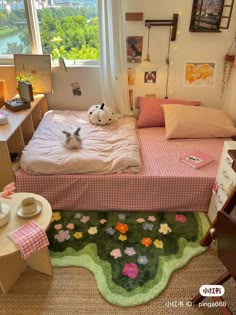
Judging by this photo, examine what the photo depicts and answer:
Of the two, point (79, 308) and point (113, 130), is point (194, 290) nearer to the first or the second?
point (79, 308)

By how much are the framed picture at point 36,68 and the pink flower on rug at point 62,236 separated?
155 cm

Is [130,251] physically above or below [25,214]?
below

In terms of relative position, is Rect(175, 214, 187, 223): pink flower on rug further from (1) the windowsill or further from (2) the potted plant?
(2) the potted plant

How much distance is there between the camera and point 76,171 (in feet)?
6.19

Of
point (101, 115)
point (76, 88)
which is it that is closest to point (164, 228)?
point (101, 115)

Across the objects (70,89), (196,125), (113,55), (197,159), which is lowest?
Result: (197,159)

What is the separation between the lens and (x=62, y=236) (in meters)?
1.79

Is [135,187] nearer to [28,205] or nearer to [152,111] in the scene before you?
[28,205]

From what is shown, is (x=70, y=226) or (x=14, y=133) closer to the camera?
(x=70, y=226)

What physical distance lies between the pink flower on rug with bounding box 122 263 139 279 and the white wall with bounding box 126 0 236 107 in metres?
1.78

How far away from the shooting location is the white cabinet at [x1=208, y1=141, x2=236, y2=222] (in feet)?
5.20

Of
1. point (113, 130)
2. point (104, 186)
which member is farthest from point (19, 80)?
point (104, 186)

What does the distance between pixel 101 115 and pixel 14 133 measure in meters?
0.79

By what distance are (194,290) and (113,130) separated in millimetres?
1453
